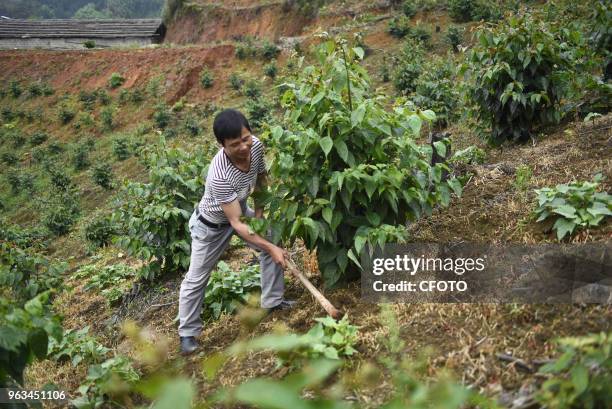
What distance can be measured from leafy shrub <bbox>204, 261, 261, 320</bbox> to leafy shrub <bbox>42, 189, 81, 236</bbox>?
931cm

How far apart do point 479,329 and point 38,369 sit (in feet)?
10.9

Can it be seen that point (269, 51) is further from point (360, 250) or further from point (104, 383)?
point (104, 383)

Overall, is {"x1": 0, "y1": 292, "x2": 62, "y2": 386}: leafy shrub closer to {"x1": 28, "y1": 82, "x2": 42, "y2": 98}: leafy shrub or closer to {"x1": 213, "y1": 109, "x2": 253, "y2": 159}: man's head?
{"x1": 213, "y1": 109, "x2": 253, "y2": 159}: man's head

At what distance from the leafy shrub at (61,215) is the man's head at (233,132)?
1025 centimetres

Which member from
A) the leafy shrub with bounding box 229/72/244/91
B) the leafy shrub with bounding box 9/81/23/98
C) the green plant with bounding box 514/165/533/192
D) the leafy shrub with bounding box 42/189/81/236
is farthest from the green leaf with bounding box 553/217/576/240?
the leafy shrub with bounding box 9/81/23/98

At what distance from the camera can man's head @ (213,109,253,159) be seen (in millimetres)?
2988

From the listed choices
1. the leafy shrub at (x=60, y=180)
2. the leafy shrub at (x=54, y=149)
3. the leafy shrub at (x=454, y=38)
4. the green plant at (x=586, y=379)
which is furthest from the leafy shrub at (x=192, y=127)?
the green plant at (x=586, y=379)

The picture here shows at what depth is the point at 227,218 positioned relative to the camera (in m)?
3.33

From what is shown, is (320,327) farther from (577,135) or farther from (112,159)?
(112,159)

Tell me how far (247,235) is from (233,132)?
2.04 ft

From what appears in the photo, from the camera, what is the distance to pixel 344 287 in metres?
3.39

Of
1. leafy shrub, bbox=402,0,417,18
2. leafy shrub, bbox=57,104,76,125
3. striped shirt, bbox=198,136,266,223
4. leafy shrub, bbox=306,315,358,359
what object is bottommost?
leafy shrub, bbox=306,315,358,359

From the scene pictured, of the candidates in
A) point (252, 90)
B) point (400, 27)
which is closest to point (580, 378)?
point (252, 90)

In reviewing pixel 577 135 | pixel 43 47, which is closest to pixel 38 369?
pixel 577 135
